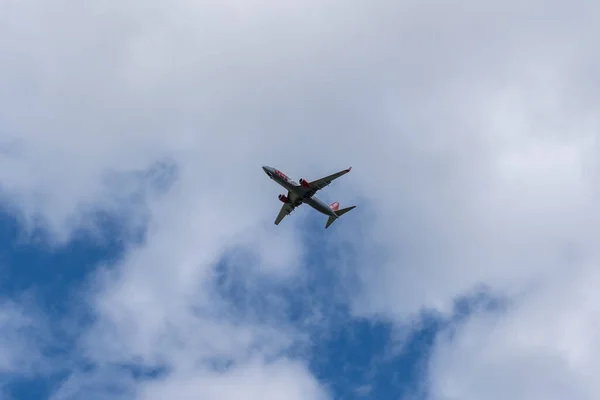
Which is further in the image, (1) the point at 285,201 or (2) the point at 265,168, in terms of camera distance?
(1) the point at 285,201

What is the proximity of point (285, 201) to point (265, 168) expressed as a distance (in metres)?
15.8

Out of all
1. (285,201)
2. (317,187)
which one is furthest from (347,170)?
(285,201)

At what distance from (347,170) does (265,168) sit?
21.3 m

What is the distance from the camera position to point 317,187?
7485 inches

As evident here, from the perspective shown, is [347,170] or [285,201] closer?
[347,170]

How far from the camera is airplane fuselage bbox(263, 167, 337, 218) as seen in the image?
187750 millimetres

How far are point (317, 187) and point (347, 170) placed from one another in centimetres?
1250

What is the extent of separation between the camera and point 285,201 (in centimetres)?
19975

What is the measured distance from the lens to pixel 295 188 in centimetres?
19038

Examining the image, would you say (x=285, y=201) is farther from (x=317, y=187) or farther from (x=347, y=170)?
(x=347, y=170)

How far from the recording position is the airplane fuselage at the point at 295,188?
188m

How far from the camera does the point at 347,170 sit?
593 ft
